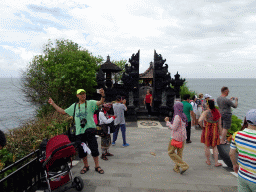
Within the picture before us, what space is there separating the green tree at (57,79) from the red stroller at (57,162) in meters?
13.8

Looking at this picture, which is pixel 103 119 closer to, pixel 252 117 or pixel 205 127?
pixel 205 127

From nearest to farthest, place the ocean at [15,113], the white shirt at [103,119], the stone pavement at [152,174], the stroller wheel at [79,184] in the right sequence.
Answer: the stroller wheel at [79,184] → the stone pavement at [152,174] → the white shirt at [103,119] → the ocean at [15,113]

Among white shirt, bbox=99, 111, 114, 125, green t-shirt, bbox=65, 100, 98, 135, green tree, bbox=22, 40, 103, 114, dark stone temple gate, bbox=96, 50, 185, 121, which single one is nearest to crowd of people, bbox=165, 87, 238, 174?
white shirt, bbox=99, 111, 114, 125

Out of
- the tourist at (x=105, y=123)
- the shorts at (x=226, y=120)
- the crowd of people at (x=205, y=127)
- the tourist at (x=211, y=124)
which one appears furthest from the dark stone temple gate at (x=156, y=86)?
the tourist at (x=211, y=124)

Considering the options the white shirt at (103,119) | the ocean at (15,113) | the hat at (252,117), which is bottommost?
the ocean at (15,113)

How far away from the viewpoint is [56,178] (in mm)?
3949

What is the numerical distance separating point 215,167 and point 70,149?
4476mm

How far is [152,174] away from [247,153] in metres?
2.98

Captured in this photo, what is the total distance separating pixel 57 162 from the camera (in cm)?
391

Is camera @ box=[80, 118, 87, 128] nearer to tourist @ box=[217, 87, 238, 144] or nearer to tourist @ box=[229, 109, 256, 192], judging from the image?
tourist @ box=[229, 109, 256, 192]

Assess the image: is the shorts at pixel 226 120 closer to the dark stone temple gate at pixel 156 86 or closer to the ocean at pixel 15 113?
the dark stone temple gate at pixel 156 86

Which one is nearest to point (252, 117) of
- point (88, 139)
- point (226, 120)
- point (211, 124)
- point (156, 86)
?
point (211, 124)

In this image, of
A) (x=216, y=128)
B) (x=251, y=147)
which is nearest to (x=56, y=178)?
(x=251, y=147)

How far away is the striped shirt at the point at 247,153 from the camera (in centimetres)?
245
